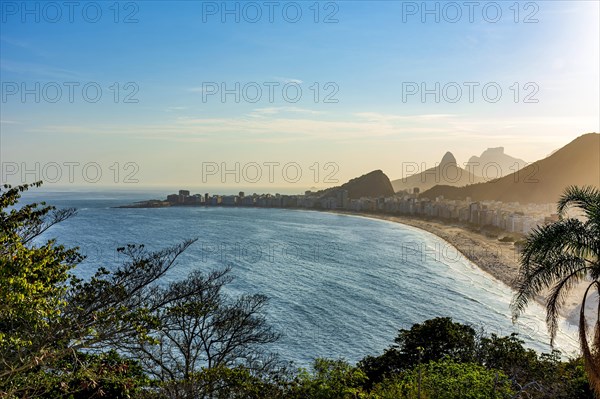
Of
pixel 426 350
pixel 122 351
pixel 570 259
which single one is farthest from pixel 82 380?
pixel 426 350

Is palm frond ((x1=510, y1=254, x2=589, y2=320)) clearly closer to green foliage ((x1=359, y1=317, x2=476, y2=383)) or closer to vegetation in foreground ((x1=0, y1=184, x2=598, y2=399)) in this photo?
vegetation in foreground ((x1=0, y1=184, x2=598, y2=399))

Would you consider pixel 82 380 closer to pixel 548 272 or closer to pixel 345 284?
pixel 548 272

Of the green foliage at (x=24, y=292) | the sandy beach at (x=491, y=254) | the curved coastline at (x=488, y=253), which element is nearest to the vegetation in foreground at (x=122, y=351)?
the green foliage at (x=24, y=292)

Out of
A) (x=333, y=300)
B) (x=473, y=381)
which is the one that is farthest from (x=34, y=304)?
(x=333, y=300)

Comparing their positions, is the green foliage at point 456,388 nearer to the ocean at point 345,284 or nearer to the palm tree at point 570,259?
the palm tree at point 570,259

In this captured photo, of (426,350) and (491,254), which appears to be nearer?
(426,350)

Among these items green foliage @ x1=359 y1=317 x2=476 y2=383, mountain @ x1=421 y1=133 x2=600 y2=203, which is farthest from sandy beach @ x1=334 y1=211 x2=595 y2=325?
mountain @ x1=421 y1=133 x2=600 y2=203

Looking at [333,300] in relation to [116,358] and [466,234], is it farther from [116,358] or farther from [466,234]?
[466,234]
